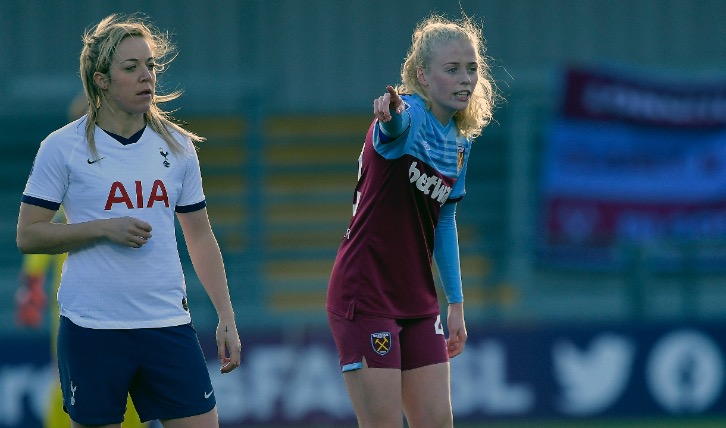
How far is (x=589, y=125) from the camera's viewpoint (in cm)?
1421

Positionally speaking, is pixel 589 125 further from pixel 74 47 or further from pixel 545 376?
pixel 74 47

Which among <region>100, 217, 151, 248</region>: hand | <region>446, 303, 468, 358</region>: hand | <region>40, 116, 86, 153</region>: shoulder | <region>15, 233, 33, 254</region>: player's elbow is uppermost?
<region>40, 116, 86, 153</region>: shoulder

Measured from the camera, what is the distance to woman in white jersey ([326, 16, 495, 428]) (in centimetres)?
553

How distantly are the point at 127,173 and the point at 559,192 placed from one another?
9.60 metres

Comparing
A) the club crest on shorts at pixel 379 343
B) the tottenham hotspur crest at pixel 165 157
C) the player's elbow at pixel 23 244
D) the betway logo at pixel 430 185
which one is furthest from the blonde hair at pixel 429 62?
the player's elbow at pixel 23 244

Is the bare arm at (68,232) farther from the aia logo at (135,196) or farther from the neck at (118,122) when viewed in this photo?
the neck at (118,122)

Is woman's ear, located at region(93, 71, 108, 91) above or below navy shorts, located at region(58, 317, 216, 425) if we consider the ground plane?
above

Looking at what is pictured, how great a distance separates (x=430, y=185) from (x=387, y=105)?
60 cm

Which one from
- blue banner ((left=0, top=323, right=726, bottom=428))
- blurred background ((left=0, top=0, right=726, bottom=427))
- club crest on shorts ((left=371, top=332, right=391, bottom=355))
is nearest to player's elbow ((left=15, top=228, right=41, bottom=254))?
club crest on shorts ((left=371, top=332, right=391, bottom=355))

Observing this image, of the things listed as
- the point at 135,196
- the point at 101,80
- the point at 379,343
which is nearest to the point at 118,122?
the point at 101,80

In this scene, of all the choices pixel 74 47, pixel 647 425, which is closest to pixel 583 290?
pixel 647 425

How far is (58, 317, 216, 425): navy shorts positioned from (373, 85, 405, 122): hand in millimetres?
1025

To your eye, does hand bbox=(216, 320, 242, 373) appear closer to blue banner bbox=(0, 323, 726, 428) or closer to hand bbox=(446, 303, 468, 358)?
hand bbox=(446, 303, 468, 358)

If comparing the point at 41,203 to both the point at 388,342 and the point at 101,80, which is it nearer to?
the point at 101,80
